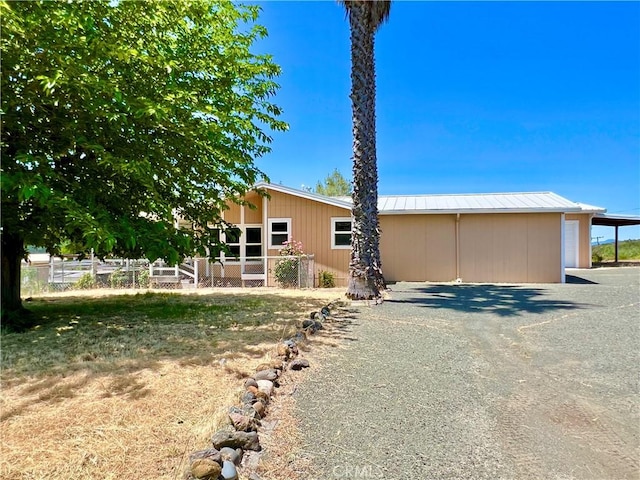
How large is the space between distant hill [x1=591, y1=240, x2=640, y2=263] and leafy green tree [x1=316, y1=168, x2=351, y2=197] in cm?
1866

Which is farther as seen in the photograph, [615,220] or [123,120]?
[615,220]

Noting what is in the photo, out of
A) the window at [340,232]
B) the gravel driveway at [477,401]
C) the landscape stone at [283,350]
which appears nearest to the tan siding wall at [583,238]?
the window at [340,232]

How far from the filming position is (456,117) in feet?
62.5

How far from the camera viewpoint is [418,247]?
526 inches

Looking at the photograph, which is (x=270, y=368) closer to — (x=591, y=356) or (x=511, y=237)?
(x=591, y=356)

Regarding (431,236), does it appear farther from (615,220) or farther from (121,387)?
(615,220)

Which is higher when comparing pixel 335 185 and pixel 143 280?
pixel 335 185

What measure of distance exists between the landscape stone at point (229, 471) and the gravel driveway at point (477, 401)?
49 centimetres

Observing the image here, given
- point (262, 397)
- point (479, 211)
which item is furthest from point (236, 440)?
point (479, 211)

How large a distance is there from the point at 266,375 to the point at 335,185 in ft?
99.7

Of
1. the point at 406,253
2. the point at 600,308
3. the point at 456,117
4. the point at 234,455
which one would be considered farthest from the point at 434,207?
the point at 234,455

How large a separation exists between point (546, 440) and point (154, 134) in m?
6.56

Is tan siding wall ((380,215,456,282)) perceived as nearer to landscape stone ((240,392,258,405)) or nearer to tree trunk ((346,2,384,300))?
tree trunk ((346,2,384,300))

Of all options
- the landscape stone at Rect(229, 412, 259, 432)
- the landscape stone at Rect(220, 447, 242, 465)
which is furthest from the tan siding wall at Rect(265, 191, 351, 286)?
the landscape stone at Rect(220, 447, 242, 465)
